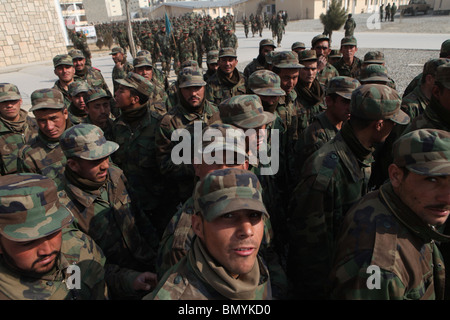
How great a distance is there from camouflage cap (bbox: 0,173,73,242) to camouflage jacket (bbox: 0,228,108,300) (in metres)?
0.23

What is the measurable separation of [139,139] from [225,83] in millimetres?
3019

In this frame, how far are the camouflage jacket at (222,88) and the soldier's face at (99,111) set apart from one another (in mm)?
2438

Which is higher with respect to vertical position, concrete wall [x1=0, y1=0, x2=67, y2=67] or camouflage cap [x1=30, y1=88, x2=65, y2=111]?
concrete wall [x1=0, y1=0, x2=67, y2=67]

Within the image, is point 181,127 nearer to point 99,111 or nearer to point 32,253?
point 99,111

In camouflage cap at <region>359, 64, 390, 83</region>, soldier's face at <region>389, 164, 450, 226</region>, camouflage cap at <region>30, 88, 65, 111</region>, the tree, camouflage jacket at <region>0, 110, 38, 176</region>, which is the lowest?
camouflage jacket at <region>0, 110, 38, 176</region>

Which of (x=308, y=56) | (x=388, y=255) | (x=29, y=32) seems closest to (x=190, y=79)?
(x=308, y=56)

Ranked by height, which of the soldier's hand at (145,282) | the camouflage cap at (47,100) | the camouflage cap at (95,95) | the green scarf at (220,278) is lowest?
the soldier's hand at (145,282)

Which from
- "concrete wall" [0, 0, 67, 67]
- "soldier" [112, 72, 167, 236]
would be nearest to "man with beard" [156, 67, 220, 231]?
"soldier" [112, 72, 167, 236]

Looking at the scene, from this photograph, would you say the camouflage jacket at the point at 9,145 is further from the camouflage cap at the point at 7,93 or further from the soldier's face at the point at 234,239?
the soldier's face at the point at 234,239

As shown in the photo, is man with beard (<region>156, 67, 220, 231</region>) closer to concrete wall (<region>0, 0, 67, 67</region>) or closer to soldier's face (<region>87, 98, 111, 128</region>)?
soldier's face (<region>87, 98, 111, 128</region>)

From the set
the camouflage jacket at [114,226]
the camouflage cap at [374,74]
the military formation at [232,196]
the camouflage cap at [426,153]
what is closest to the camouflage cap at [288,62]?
the military formation at [232,196]

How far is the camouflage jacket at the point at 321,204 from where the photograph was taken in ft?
7.98

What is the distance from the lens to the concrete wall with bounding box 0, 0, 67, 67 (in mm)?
22984

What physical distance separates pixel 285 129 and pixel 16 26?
27133mm
